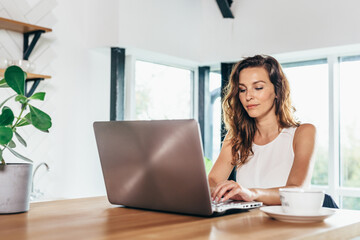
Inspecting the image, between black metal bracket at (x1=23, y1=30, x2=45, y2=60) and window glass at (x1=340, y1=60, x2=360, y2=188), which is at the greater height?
black metal bracket at (x1=23, y1=30, x2=45, y2=60)

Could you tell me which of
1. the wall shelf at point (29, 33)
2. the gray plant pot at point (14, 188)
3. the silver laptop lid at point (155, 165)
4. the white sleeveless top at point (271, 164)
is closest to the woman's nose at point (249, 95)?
the white sleeveless top at point (271, 164)

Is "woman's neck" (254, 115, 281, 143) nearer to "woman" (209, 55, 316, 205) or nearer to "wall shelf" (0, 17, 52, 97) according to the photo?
"woman" (209, 55, 316, 205)

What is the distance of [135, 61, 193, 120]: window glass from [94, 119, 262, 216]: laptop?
2.28 meters

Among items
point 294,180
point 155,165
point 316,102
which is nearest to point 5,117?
point 155,165

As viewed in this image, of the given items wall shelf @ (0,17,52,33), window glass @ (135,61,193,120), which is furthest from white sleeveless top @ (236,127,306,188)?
window glass @ (135,61,193,120)

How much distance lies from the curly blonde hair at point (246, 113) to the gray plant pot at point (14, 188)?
3.46 feet

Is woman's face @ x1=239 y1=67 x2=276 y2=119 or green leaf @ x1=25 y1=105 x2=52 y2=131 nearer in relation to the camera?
green leaf @ x1=25 y1=105 x2=52 y2=131

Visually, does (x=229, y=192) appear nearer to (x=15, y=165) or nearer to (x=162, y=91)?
(x=15, y=165)

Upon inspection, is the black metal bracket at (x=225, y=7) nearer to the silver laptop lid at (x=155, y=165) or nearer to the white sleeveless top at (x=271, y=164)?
the white sleeveless top at (x=271, y=164)

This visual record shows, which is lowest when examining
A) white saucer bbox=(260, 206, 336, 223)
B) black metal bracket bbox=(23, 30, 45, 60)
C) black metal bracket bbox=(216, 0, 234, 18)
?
white saucer bbox=(260, 206, 336, 223)

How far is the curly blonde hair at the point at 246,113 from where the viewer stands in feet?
6.82

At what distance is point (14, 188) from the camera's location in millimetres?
1258

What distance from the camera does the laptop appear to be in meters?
1.16

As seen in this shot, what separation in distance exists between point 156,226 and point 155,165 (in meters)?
0.25
